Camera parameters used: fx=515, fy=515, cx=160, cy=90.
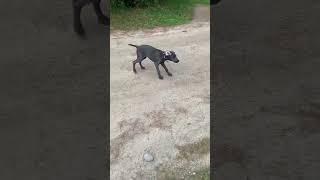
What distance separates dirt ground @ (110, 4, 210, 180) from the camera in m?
7.82

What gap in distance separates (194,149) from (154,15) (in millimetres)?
7361

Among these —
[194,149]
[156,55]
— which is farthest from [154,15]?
[194,149]

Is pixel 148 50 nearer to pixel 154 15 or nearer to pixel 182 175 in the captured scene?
pixel 182 175

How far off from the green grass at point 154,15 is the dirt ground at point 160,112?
57.4 inches
